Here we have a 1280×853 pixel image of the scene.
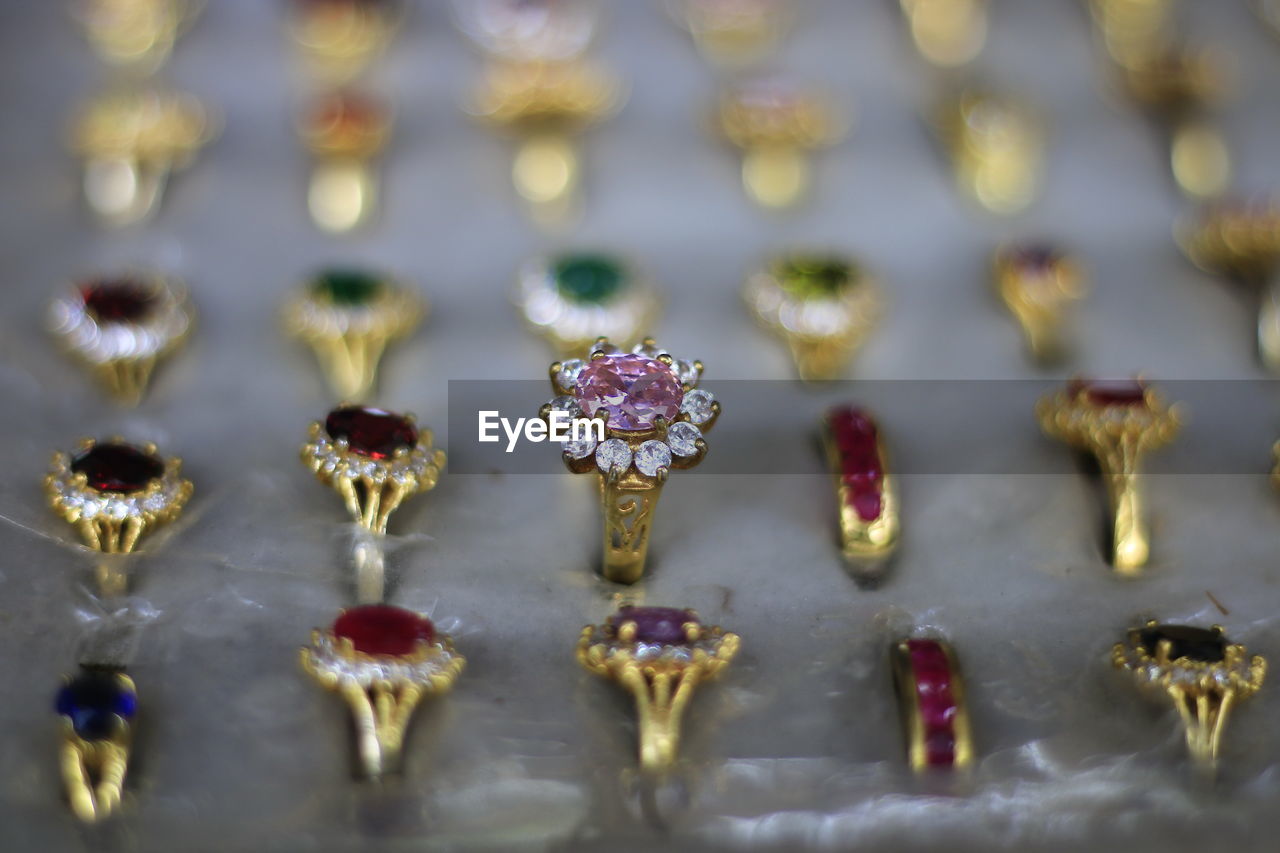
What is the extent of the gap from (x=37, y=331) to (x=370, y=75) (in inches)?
12.4

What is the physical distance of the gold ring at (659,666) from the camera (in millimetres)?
552

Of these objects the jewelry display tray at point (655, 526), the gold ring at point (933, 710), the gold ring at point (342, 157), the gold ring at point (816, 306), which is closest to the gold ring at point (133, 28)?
the jewelry display tray at point (655, 526)

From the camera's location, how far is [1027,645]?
60cm

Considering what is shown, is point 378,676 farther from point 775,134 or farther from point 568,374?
point 775,134

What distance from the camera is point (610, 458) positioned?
1.85ft

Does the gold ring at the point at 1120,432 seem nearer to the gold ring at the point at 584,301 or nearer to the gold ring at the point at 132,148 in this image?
the gold ring at the point at 584,301

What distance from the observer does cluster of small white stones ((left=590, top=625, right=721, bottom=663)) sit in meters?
0.55

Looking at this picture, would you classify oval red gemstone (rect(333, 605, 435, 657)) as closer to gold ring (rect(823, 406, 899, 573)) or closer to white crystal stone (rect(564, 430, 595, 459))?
white crystal stone (rect(564, 430, 595, 459))

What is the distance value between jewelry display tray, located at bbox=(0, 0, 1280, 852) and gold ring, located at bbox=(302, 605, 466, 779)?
1 centimetres

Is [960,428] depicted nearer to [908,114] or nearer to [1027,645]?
[1027,645]


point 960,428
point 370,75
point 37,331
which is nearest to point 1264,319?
point 960,428

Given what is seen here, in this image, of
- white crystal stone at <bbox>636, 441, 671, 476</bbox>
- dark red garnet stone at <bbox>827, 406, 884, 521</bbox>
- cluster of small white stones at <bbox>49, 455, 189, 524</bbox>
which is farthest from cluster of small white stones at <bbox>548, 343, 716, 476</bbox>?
cluster of small white stones at <bbox>49, 455, 189, 524</bbox>

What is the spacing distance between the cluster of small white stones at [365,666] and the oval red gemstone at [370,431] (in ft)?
0.36

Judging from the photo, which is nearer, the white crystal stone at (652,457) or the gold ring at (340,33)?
the white crystal stone at (652,457)
